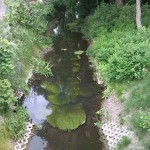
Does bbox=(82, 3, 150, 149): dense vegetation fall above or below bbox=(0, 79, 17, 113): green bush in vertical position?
above

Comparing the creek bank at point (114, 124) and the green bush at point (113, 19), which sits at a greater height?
the green bush at point (113, 19)

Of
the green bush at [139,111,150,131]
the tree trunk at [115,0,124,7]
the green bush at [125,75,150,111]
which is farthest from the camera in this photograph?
the tree trunk at [115,0,124,7]

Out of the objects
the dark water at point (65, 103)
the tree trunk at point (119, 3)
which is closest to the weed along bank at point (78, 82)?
the dark water at point (65, 103)

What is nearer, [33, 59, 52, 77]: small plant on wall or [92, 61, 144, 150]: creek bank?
[92, 61, 144, 150]: creek bank

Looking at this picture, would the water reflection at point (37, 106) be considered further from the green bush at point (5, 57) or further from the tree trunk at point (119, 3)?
the tree trunk at point (119, 3)

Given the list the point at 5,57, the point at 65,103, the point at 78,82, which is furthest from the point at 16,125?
the point at 78,82

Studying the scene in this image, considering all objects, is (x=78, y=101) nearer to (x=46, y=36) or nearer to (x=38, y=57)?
(x=38, y=57)

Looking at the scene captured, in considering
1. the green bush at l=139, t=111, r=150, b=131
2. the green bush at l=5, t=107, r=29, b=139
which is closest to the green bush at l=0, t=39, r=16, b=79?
the green bush at l=5, t=107, r=29, b=139

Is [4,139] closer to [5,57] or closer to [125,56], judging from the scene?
[5,57]

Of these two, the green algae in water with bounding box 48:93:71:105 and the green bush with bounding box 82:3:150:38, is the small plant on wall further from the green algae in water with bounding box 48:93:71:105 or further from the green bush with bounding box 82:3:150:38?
the green bush with bounding box 82:3:150:38
